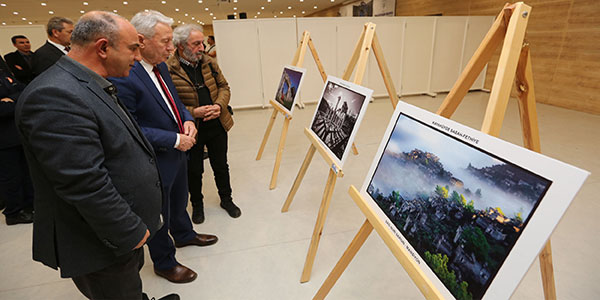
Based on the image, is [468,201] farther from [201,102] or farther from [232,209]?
[232,209]

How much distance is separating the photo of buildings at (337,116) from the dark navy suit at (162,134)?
33.9 inches

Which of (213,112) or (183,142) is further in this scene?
(213,112)

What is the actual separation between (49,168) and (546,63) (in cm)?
728

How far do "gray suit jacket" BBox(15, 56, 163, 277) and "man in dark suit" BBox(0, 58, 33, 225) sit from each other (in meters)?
1.88

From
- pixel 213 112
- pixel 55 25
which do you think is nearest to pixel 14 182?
pixel 55 25

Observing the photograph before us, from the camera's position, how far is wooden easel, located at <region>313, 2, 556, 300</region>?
90 centimetres

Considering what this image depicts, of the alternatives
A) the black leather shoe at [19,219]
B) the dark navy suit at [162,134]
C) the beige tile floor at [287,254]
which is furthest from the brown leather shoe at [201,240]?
the black leather shoe at [19,219]

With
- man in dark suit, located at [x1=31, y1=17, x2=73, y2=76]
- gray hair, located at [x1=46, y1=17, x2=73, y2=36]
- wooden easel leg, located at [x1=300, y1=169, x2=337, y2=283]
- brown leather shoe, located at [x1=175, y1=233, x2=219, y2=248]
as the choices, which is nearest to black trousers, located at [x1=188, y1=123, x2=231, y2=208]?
brown leather shoe, located at [x1=175, y1=233, x2=219, y2=248]

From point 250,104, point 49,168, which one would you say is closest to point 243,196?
point 49,168

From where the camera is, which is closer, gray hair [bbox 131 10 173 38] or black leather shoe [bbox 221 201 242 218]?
gray hair [bbox 131 10 173 38]

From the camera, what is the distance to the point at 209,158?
7.84 ft

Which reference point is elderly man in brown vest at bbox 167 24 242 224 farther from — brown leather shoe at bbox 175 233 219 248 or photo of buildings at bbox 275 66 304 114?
photo of buildings at bbox 275 66 304 114

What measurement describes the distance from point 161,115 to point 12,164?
1.86 m

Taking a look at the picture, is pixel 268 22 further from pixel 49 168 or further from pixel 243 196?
pixel 49 168
